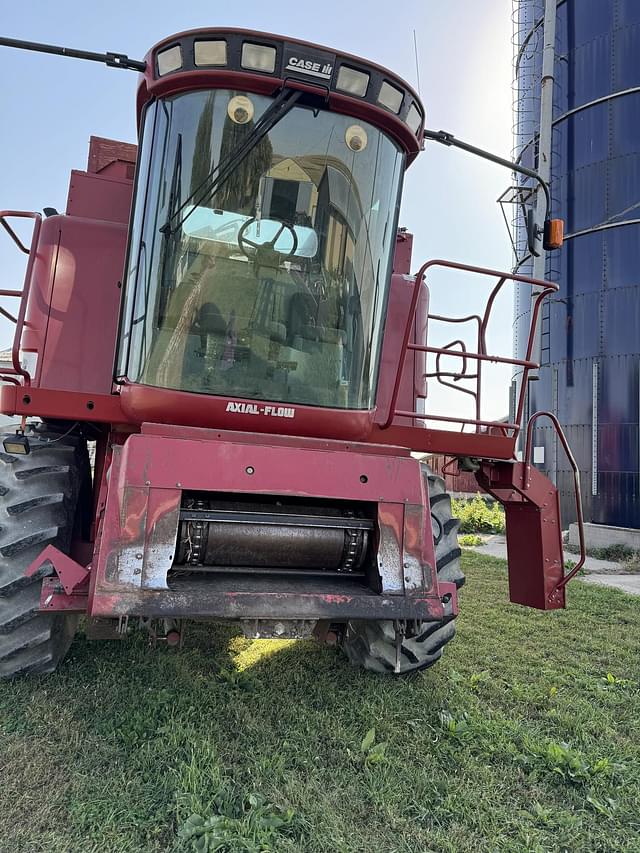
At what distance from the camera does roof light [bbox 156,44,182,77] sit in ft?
10.4

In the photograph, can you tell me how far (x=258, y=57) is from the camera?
3135mm

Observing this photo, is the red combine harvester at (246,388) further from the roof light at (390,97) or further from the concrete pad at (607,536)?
the concrete pad at (607,536)

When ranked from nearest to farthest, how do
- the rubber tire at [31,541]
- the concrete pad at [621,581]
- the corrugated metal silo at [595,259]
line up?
the rubber tire at [31,541], the concrete pad at [621,581], the corrugated metal silo at [595,259]

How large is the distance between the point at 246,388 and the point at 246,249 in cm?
70

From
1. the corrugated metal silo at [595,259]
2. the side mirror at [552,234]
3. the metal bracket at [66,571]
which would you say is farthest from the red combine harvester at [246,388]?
the corrugated metal silo at [595,259]

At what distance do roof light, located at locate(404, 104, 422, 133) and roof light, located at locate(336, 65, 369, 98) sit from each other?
0.31 meters

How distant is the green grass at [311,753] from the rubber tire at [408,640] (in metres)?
0.12

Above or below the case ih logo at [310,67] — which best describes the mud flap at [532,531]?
below

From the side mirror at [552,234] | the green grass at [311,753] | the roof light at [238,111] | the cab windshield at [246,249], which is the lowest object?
the green grass at [311,753]

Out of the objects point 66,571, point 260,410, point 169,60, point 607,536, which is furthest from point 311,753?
point 607,536

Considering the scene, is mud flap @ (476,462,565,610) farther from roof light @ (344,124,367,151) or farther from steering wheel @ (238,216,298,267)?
roof light @ (344,124,367,151)

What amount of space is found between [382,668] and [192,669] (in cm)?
116

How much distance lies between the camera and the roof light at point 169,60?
3.17 metres

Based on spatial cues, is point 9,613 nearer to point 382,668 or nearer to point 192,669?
point 192,669
